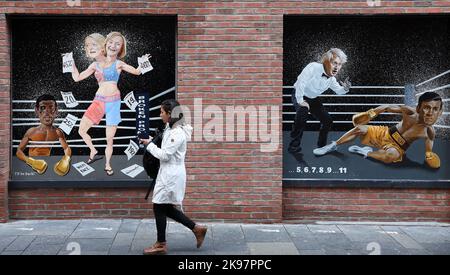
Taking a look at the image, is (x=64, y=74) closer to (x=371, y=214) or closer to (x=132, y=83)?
(x=132, y=83)

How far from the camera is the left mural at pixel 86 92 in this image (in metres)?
9.01

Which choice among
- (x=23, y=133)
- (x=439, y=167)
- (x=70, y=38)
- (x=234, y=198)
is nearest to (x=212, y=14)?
(x=70, y=38)

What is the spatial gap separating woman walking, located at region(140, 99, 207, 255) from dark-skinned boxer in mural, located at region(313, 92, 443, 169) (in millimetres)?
2833

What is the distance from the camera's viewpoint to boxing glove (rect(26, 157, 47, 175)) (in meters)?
9.06

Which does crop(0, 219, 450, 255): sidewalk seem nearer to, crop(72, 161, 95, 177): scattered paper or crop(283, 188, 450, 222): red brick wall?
crop(283, 188, 450, 222): red brick wall

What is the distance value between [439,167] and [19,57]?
6.55 meters

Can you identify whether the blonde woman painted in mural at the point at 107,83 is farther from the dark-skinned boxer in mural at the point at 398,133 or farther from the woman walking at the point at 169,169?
the dark-skinned boxer in mural at the point at 398,133

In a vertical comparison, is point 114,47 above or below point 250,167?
above

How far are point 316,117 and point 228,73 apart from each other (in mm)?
1521

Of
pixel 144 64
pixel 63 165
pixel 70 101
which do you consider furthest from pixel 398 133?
pixel 63 165

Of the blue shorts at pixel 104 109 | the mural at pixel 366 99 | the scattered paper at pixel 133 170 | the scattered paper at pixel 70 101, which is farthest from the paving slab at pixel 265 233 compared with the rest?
the scattered paper at pixel 70 101

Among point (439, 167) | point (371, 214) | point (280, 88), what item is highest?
point (280, 88)

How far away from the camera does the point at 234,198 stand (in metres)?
8.84

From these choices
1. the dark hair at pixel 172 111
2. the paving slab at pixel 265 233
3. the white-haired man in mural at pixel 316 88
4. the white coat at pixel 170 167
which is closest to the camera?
the white coat at pixel 170 167
